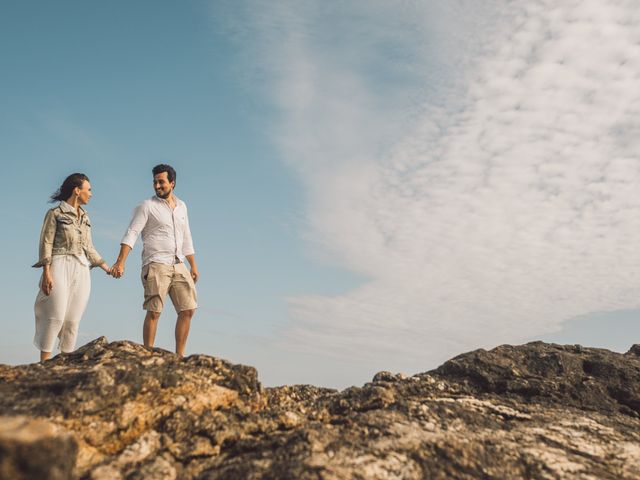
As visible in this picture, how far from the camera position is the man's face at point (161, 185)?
29.5 ft

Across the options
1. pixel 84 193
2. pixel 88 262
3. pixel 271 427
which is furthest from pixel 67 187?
pixel 271 427

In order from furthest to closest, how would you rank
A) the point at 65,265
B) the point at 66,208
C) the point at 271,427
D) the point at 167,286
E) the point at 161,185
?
the point at 161,185, the point at 167,286, the point at 66,208, the point at 65,265, the point at 271,427

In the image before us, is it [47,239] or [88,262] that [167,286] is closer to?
[88,262]

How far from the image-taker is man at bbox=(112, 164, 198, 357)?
27.7ft

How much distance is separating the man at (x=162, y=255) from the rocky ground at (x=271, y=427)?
3.59 meters

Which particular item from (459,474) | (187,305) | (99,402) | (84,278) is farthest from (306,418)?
(84,278)

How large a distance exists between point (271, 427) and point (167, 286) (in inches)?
211

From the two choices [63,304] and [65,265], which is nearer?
[63,304]

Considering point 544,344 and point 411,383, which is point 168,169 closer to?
point 411,383

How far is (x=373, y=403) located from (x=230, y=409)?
1.24 m

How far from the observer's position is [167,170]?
9109 mm

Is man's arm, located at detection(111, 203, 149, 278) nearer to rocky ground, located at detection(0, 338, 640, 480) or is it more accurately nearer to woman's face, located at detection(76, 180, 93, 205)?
woman's face, located at detection(76, 180, 93, 205)

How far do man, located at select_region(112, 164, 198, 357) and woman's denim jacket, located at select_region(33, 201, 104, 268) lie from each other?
0.85 m

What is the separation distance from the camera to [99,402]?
11.5 ft
